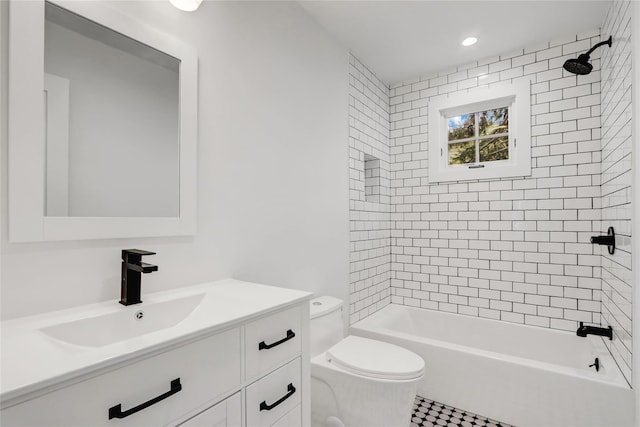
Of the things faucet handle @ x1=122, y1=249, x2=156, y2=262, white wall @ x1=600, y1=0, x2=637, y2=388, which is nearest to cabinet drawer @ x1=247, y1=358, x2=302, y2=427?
faucet handle @ x1=122, y1=249, x2=156, y2=262

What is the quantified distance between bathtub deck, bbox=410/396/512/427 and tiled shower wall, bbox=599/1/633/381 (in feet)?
2.75

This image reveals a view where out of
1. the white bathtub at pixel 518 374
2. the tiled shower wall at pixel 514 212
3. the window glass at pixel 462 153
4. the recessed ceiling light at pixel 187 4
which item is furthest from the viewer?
the window glass at pixel 462 153

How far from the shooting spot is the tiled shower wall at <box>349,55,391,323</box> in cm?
261

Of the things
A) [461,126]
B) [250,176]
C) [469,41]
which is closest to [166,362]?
[250,176]

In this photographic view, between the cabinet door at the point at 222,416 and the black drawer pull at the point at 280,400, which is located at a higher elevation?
the cabinet door at the point at 222,416

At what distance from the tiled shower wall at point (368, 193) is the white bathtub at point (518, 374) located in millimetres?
256

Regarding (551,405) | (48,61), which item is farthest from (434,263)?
(48,61)

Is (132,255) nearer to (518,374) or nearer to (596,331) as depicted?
(518,374)

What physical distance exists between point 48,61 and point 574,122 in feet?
9.98

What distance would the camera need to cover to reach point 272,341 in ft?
3.51

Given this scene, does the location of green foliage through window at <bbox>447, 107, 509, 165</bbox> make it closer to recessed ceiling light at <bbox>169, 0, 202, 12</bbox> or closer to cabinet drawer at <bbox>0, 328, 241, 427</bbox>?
recessed ceiling light at <bbox>169, 0, 202, 12</bbox>

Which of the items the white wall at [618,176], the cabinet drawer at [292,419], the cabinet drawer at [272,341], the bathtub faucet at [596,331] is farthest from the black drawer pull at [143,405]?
the bathtub faucet at [596,331]

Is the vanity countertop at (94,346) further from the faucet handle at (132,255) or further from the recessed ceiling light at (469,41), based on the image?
the recessed ceiling light at (469,41)

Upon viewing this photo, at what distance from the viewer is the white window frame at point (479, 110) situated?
8.32 feet
